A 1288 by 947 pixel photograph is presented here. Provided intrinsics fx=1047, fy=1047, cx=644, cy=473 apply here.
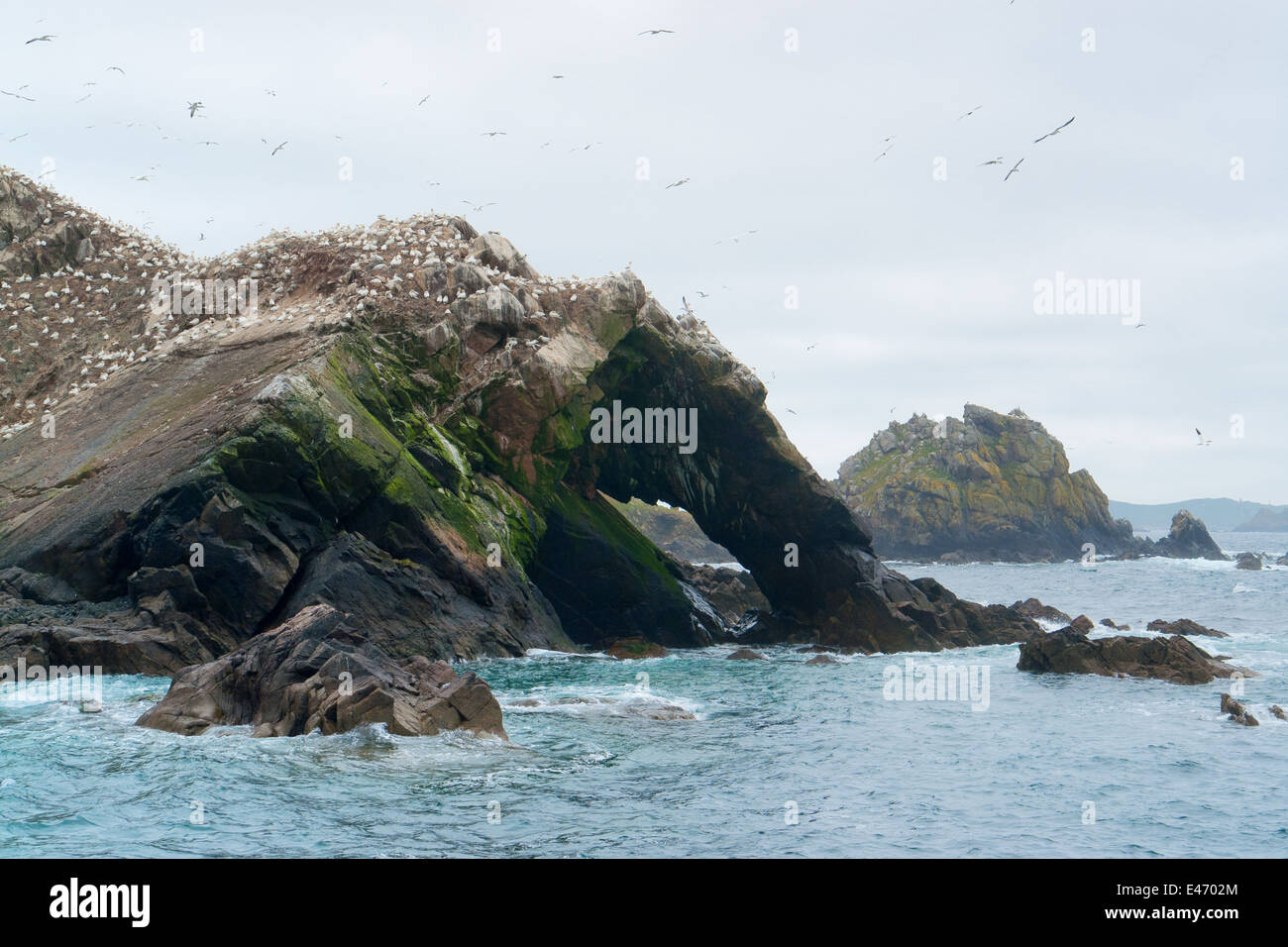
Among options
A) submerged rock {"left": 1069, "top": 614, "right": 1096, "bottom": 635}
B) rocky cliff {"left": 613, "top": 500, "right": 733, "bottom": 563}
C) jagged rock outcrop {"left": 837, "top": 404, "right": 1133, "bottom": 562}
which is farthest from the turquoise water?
rocky cliff {"left": 613, "top": 500, "right": 733, "bottom": 563}

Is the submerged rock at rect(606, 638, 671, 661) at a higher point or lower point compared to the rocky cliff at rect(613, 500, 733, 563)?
lower

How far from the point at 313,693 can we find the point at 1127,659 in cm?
2907

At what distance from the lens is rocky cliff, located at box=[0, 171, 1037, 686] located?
31.4 metres

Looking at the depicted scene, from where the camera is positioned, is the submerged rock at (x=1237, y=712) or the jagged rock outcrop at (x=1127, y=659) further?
the jagged rock outcrop at (x=1127, y=659)

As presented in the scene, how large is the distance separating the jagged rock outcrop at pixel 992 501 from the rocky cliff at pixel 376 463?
3069 inches

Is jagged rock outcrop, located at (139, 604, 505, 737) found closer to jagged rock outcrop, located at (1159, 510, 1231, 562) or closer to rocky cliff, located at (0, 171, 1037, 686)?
rocky cliff, located at (0, 171, 1037, 686)

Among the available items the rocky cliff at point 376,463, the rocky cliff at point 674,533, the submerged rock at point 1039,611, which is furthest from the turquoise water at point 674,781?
the rocky cliff at point 674,533

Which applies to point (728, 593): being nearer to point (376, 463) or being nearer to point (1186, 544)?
point (376, 463)

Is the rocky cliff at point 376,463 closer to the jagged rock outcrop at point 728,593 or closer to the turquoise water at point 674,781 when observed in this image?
the jagged rock outcrop at point 728,593

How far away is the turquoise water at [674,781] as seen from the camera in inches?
653

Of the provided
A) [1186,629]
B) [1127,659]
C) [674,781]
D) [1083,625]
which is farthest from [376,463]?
[1186,629]

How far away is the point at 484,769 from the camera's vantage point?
20.6m

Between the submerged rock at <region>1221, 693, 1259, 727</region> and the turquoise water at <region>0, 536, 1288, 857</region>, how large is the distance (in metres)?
0.58
